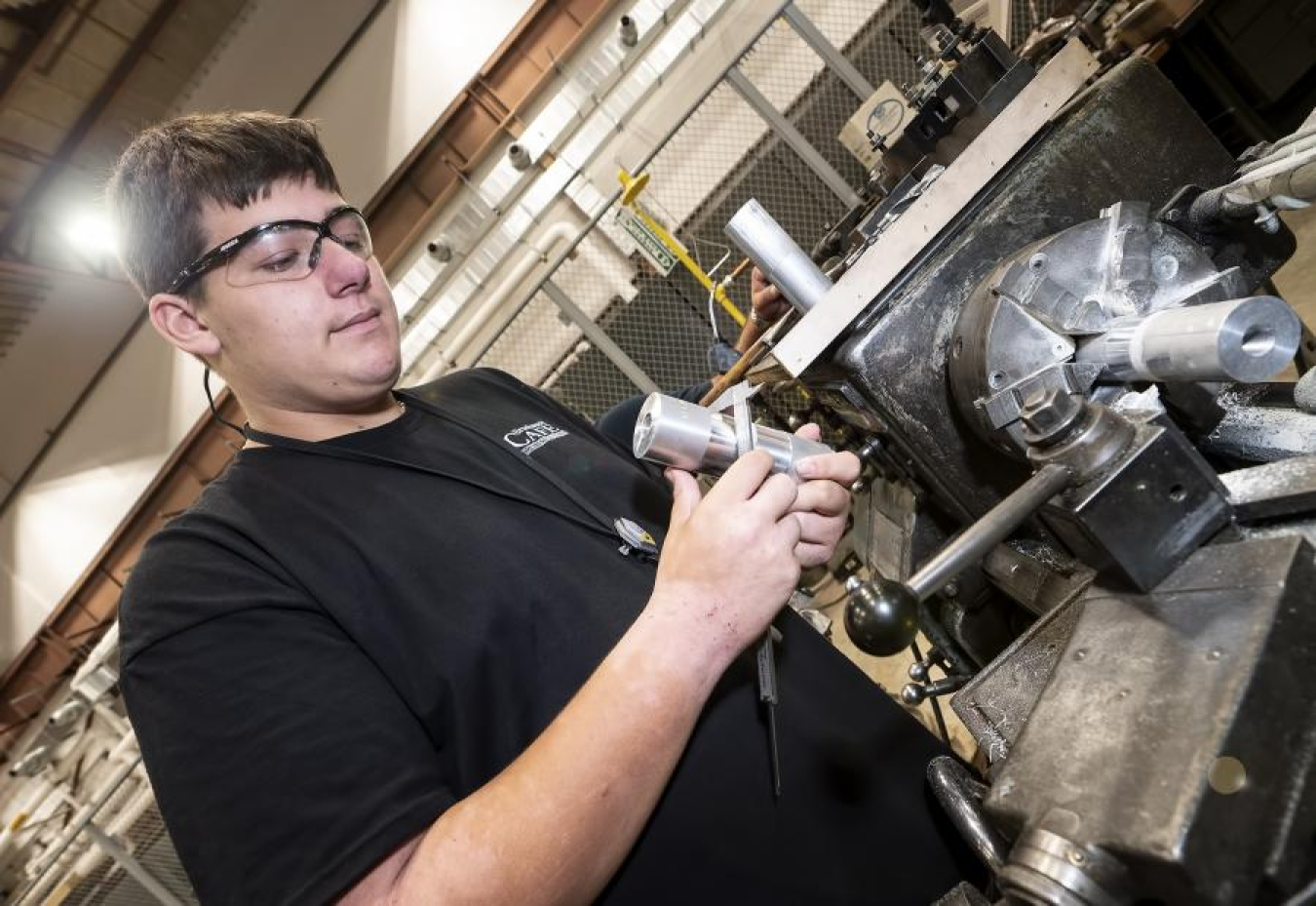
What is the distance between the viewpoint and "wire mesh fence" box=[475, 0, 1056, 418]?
11.4 feet

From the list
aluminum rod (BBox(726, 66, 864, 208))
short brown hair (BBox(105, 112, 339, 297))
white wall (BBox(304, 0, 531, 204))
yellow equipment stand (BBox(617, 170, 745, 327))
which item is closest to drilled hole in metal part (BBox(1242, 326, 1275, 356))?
short brown hair (BBox(105, 112, 339, 297))

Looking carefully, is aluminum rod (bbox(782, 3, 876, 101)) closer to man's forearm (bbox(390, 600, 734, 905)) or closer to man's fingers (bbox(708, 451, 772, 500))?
man's fingers (bbox(708, 451, 772, 500))

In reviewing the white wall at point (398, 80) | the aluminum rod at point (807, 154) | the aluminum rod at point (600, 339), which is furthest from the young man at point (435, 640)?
the white wall at point (398, 80)

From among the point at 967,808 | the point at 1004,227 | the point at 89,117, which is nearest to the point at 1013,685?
the point at 967,808

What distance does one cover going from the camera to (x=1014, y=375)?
779mm

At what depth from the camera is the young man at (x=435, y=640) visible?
554 mm

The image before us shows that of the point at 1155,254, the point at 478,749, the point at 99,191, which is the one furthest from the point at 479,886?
the point at 99,191

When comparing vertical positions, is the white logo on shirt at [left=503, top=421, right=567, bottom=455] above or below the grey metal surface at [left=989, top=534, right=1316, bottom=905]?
above

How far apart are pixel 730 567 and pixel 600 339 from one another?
8.82 ft

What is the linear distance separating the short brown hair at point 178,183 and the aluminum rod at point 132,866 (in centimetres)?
303

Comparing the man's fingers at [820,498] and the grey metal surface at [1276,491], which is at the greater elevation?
the man's fingers at [820,498]

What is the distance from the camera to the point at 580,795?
0.55m

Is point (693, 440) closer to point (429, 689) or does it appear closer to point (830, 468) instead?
point (830, 468)

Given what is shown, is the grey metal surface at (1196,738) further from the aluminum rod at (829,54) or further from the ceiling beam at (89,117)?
the ceiling beam at (89,117)
